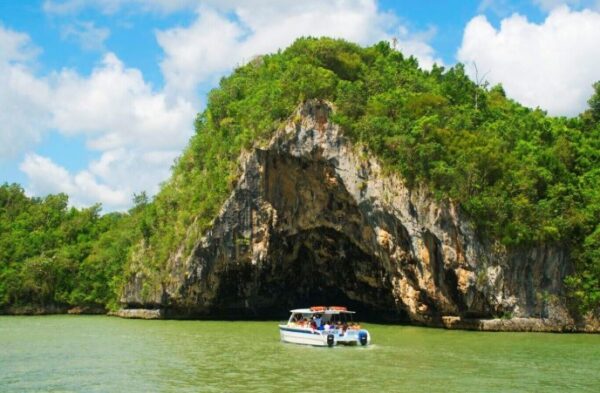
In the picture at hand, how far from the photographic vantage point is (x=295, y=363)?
20.4 metres

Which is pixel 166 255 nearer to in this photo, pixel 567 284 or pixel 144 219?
pixel 144 219

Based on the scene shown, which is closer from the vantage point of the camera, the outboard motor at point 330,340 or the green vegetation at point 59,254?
the outboard motor at point 330,340

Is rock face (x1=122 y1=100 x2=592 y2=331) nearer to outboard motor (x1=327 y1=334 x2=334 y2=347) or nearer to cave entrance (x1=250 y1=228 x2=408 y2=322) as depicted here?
cave entrance (x1=250 y1=228 x2=408 y2=322)

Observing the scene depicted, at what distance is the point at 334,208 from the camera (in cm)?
3788

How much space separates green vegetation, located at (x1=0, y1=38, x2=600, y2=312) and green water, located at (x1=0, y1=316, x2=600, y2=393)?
5586mm

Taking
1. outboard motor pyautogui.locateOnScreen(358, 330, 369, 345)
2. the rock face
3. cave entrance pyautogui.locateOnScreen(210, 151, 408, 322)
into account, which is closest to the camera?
outboard motor pyautogui.locateOnScreen(358, 330, 369, 345)

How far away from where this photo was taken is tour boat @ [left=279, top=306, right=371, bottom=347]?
977 inches

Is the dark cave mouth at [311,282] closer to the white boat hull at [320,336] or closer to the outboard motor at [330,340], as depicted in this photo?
the white boat hull at [320,336]

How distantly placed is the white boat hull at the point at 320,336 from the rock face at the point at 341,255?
8562 mm

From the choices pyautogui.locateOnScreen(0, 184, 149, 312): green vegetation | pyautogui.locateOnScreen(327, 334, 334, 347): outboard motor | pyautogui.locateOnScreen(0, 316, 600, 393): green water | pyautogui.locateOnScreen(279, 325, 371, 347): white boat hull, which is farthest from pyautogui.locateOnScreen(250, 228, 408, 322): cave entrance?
pyautogui.locateOnScreen(0, 184, 149, 312): green vegetation

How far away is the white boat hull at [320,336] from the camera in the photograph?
24828 mm

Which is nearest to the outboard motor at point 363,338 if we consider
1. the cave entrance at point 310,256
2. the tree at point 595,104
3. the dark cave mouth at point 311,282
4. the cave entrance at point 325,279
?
the cave entrance at point 310,256

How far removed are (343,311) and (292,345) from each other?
235cm

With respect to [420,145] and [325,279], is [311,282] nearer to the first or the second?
[325,279]
